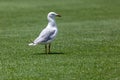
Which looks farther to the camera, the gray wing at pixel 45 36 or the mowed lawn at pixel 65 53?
the gray wing at pixel 45 36

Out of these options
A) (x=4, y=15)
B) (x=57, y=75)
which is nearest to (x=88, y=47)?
(x=57, y=75)

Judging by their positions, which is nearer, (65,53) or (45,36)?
(45,36)

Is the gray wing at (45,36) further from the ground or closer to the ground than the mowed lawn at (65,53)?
further from the ground

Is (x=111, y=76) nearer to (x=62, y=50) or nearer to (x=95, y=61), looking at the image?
(x=95, y=61)

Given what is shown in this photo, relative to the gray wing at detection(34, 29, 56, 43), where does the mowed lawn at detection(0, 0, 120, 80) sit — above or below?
below

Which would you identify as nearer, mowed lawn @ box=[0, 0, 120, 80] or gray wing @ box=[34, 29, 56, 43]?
mowed lawn @ box=[0, 0, 120, 80]

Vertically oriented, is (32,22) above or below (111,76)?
below

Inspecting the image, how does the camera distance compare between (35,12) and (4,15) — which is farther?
(35,12)

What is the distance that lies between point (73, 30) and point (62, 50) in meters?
9.78

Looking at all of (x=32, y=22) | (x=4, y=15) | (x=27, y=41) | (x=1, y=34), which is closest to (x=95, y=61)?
(x=27, y=41)

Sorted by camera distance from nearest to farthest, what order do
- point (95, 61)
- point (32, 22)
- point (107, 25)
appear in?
point (95, 61) → point (107, 25) → point (32, 22)

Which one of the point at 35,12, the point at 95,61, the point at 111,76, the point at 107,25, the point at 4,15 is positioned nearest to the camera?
the point at 111,76

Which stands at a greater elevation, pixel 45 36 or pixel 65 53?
pixel 45 36

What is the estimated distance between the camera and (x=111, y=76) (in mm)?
14148
